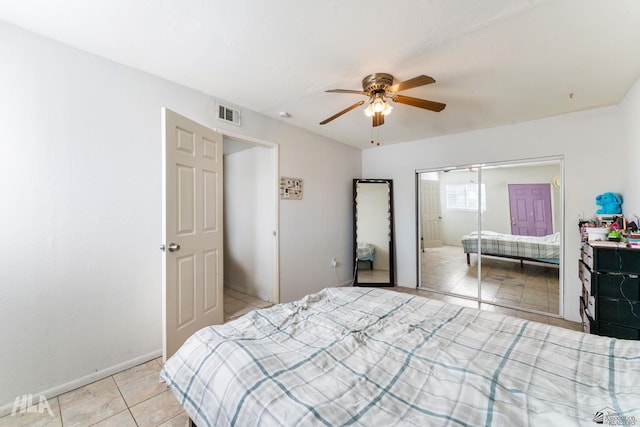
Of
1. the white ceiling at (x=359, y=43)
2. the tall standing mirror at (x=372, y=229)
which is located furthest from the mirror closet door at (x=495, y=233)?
the white ceiling at (x=359, y=43)

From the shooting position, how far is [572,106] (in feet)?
8.80

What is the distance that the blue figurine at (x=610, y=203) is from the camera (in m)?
Result: 2.51

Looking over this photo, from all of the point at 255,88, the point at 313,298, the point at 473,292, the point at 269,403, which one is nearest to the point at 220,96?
the point at 255,88

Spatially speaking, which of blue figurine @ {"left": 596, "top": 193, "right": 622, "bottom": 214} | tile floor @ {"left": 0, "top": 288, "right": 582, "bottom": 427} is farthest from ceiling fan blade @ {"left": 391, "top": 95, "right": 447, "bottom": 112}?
tile floor @ {"left": 0, "top": 288, "right": 582, "bottom": 427}

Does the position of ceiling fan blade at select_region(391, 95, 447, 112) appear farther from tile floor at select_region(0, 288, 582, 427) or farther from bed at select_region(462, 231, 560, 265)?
tile floor at select_region(0, 288, 582, 427)

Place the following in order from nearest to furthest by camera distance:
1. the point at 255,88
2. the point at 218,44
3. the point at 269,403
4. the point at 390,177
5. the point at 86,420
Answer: the point at 269,403 → the point at 86,420 → the point at 218,44 → the point at 255,88 → the point at 390,177

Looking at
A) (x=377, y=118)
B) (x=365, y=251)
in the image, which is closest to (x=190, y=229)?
(x=377, y=118)

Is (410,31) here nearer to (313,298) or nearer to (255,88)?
(255,88)

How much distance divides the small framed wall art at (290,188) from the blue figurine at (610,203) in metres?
3.28

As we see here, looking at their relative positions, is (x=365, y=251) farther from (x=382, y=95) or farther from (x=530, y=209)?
(x=382, y=95)

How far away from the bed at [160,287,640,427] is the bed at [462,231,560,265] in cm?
229

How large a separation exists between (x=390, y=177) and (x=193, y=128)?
10.1 feet

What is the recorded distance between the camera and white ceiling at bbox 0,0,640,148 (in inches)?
56.1

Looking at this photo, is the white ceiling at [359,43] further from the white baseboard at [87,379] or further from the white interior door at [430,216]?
the white baseboard at [87,379]
